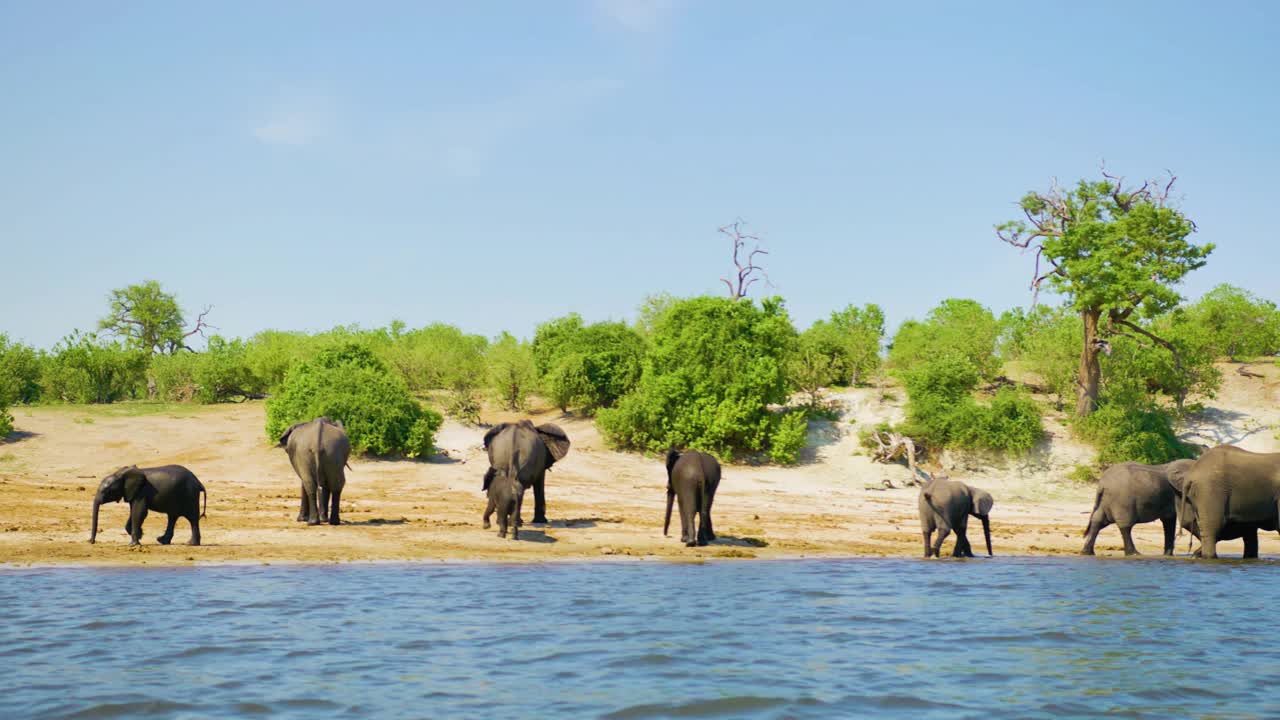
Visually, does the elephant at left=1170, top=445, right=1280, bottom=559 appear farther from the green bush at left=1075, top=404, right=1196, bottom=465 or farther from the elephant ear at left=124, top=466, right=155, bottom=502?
the elephant ear at left=124, top=466, right=155, bottom=502

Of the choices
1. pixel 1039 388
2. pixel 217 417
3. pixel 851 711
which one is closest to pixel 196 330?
pixel 217 417

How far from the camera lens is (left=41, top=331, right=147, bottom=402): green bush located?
42.1 metres

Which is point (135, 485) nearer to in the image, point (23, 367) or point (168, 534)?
point (168, 534)

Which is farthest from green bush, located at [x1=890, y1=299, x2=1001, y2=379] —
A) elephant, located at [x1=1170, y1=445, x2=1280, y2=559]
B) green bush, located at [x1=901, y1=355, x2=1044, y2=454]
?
elephant, located at [x1=1170, y1=445, x2=1280, y2=559]

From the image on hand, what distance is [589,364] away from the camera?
131 ft

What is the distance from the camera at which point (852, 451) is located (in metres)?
33.9

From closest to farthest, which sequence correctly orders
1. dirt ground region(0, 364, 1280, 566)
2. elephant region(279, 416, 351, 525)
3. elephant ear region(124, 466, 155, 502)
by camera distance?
elephant ear region(124, 466, 155, 502), dirt ground region(0, 364, 1280, 566), elephant region(279, 416, 351, 525)

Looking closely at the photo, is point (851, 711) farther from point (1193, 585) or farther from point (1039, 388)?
point (1039, 388)

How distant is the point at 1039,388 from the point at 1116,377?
12.3 ft

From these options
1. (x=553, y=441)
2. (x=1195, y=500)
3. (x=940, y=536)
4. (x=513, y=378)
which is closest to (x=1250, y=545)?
(x=1195, y=500)

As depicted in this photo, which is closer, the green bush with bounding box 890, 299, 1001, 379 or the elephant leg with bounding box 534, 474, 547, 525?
the elephant leg with bounding box 534, 474, 547, 525

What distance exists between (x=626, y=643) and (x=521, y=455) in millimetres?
8074

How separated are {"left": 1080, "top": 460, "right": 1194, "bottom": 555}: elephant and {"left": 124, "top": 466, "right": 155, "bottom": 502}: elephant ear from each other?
14702 millimetres

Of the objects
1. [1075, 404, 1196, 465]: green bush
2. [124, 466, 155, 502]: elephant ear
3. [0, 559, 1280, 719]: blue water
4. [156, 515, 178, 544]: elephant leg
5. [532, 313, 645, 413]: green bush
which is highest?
[532, 313, 645, 413]: green bush
